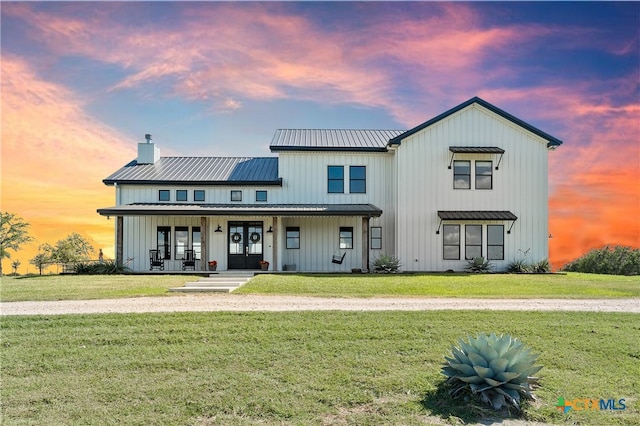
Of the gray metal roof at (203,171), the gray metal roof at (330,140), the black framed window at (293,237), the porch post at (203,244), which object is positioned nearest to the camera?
the porch post at (203,244)

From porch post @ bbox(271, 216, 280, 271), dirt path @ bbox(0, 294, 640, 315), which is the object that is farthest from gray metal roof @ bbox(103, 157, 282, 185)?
dirt path @ bbox(0, 294, 640, 315)

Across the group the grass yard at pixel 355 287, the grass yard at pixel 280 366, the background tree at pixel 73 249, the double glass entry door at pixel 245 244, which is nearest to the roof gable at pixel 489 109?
the grass yard at pixel 355 287

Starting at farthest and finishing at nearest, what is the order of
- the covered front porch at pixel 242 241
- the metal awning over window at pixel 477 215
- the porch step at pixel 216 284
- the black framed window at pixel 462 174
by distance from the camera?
the covered front porch at pixel 242 241 < the black framed window at pixel 462 174 < the metal awning over window at pixel 477 215 < the porch step at pixel 216 284

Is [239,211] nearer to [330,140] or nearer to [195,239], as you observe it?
[195,239]

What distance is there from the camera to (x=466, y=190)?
23453 mm

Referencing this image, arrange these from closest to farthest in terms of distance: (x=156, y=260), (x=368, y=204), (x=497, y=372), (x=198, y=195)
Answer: (x=497, y=372)
(x=156, y=260)
(x=368, y=204)
(x=198, y=195)

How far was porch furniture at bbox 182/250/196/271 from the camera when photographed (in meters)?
23.3

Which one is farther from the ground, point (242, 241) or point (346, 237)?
point (346, 237)

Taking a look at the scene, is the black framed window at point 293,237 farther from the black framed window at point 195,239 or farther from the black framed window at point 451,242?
the black framed window at point 451,242

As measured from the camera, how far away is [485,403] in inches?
238

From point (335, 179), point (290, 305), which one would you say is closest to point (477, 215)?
point (335, 179)

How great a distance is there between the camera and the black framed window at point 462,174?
2352 cm

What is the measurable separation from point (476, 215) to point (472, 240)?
4.71ft

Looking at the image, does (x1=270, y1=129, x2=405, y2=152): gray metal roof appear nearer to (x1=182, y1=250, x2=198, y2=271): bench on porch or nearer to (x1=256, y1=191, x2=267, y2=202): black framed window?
(x1=256, y1=191, x2=267, y2=202): black framed window
